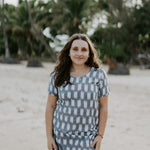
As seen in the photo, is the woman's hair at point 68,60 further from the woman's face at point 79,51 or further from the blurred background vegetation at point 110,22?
the blurred background vegetation at point 110,22

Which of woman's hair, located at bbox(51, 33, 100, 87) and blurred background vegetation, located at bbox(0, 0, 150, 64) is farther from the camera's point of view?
blurred background vegetation, located at bbox(0, 0, 150, 64)

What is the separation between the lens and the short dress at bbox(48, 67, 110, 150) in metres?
1.63

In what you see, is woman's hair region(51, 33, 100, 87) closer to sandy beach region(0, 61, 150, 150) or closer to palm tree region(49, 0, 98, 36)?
sandy beach region(0, 61, 150, 150)

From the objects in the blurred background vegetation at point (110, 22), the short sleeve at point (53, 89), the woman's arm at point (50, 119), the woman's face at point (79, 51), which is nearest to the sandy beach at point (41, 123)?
the woman's arm at point (50, 119)

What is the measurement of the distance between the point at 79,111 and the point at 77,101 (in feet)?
0.21

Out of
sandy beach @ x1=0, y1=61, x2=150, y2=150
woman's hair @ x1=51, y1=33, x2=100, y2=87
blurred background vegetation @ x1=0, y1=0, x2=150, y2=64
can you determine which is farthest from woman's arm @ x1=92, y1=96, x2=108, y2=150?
blurred background vegetation @ x1=0, y1=0, x2=150, y2=64

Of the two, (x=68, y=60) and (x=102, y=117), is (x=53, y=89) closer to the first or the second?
(x=68, y=60)

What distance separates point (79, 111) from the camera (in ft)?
5.40

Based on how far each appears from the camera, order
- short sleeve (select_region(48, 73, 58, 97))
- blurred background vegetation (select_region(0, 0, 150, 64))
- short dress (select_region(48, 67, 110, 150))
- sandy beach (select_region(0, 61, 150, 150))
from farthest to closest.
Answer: blurred background vegetation (select_region(0, 0, 150, 64)) → sandy beach (select_region(0, 61, 150, 150)) → short sleeve (select_region(48, 73, 58, 97)) → short dress (select_region(48, 67, 110, 150))

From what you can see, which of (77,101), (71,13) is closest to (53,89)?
(77,101)

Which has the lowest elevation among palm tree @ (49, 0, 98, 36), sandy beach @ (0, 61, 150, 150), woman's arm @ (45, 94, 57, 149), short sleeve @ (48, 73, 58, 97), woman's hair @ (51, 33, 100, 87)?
sandy beach @ (0, 61, 150, 150)

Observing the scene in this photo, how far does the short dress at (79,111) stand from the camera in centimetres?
163

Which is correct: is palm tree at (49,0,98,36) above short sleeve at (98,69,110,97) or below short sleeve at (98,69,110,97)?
above

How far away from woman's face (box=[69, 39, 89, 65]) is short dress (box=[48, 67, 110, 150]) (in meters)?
0.10
